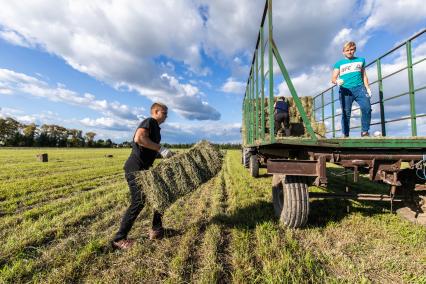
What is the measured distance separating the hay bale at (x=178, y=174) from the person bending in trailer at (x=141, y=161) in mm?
141

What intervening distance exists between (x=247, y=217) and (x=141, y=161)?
219 centimetres

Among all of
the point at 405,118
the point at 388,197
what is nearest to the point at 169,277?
the point at 388,197

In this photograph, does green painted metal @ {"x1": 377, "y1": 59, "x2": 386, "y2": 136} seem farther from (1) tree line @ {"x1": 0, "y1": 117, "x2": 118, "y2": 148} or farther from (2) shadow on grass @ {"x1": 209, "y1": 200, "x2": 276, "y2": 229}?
(1) tree line @ {"x1": 0, "y1": 117, "x2": 118, "y2": 148}

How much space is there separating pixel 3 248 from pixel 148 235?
6.16 feet

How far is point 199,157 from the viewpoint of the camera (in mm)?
4801

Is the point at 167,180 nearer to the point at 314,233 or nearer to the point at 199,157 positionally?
the point at 199,157

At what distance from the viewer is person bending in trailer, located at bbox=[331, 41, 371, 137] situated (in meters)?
5.38

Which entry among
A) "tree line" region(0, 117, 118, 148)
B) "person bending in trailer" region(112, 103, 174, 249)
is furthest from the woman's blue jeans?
"tree line" region(0, 117, 118, 148)

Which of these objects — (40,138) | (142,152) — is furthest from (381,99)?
(40,138)

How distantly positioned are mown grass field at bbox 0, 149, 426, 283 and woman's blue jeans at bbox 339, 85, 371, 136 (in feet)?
5.27

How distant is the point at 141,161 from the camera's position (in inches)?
158

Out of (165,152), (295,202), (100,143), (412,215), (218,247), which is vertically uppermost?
(100,143)

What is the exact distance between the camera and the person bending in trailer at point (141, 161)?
3.86m

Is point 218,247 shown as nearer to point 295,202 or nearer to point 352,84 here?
point 295,202
